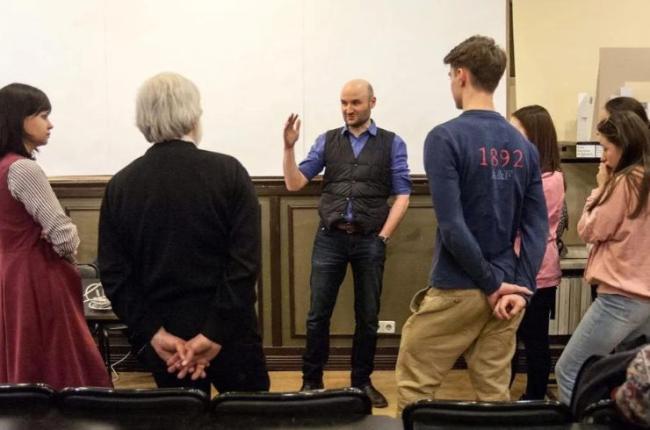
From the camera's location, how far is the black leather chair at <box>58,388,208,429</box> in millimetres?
1403

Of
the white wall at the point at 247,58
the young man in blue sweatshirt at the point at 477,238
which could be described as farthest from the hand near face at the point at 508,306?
→ the white wall at the point at 247,58

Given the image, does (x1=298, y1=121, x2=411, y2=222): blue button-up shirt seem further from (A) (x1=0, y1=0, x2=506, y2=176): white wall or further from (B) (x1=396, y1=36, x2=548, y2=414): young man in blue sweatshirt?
(B) (x1=396, y1=36, x2=548, y2=414): young man in blue sweatshirt

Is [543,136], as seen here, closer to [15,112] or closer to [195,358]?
[195,358]

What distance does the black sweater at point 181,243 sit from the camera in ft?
5.72

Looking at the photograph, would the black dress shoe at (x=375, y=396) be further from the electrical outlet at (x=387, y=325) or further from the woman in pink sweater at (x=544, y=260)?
the woman in pink sweater at (x=544, y=260)

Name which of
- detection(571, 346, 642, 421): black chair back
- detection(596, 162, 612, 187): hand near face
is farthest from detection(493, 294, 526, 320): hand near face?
detection(596, 162, 612, 187): hand near face

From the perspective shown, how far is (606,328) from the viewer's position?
7.56ft

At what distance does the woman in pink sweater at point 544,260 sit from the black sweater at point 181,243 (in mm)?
1441

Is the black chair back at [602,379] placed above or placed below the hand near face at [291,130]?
below

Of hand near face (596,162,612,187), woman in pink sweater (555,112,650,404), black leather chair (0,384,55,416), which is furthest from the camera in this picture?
hand near face (596,162,612,187)

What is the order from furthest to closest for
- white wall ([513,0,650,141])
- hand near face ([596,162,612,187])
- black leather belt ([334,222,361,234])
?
white wall ([513,0,650,141]) → black leather belt ([334,222,361,234]) → hand near face ([596,162,612,187])

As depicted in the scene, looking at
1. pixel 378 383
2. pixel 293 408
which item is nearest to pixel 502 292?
pixel 293 408

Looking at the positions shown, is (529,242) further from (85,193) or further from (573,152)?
(85,193)

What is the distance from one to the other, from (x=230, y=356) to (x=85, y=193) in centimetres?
216
